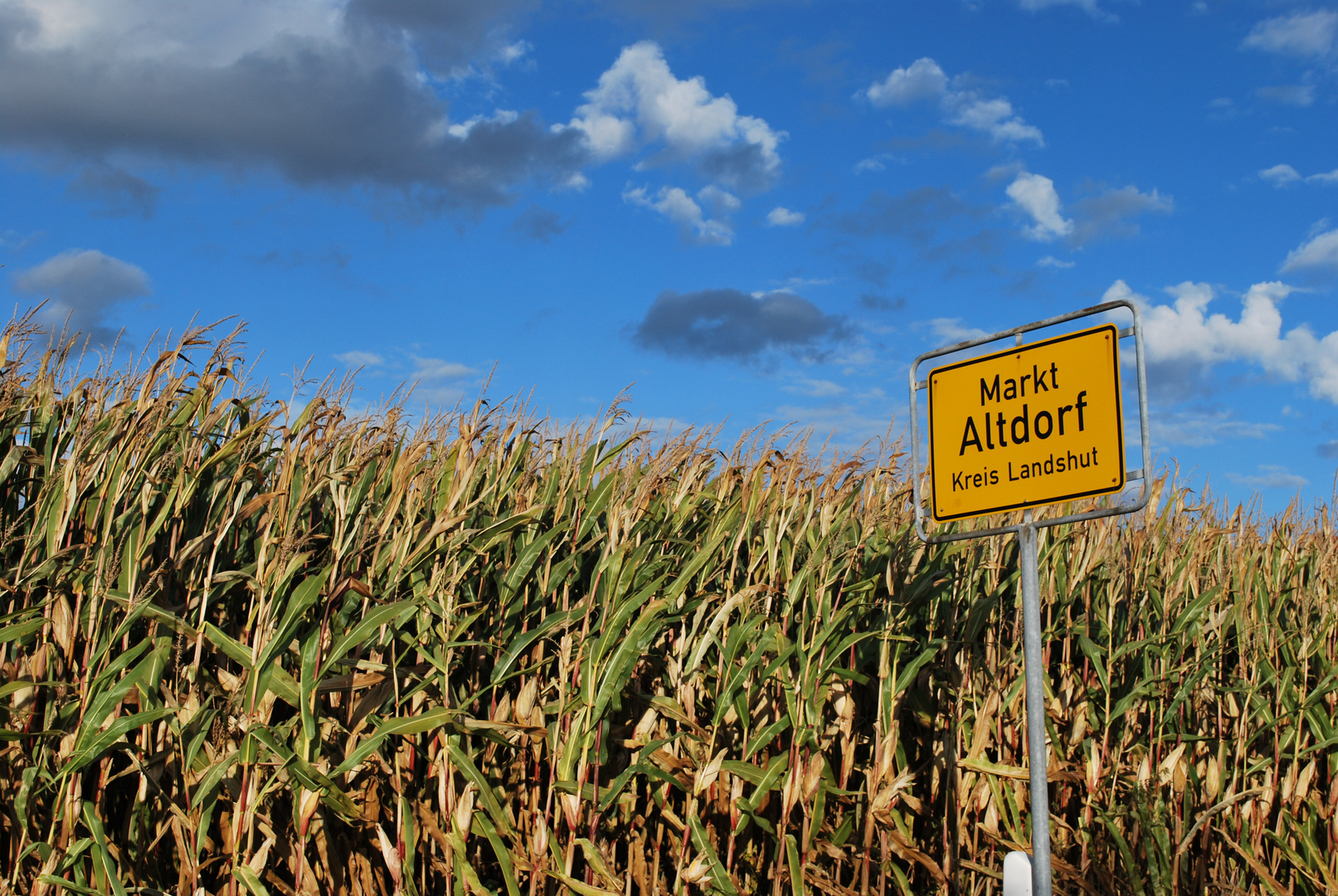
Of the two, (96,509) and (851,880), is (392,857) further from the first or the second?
(851,880)

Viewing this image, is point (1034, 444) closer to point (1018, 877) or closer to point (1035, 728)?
point (1035, 728)

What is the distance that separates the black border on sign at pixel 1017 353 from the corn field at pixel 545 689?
720 millimetres

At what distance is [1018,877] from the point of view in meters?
2.76

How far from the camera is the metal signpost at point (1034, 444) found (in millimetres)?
2623

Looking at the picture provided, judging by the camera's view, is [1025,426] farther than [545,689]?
No

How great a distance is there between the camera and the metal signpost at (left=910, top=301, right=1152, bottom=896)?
2.62 m

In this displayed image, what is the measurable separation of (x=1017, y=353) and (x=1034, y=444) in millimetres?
284

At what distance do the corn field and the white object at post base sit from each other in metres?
0.68

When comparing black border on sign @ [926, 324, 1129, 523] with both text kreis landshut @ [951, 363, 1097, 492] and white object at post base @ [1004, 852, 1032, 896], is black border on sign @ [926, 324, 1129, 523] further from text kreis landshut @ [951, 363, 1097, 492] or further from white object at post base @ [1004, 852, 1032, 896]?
white object at post base @ [1004, 852, 1032, 896]

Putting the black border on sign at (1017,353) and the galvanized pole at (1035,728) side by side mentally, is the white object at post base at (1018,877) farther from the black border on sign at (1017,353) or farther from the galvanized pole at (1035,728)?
the black border on sign at (1017,353)

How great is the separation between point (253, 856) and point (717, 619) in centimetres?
165

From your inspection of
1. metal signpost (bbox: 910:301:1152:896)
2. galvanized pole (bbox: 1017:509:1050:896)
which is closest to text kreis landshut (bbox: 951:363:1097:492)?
metal signpost (bbox: 910:301:1152:896)

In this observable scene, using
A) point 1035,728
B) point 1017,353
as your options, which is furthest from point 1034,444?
point 1035,728

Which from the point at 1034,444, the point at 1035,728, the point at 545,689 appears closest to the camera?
the point at 1035,728
